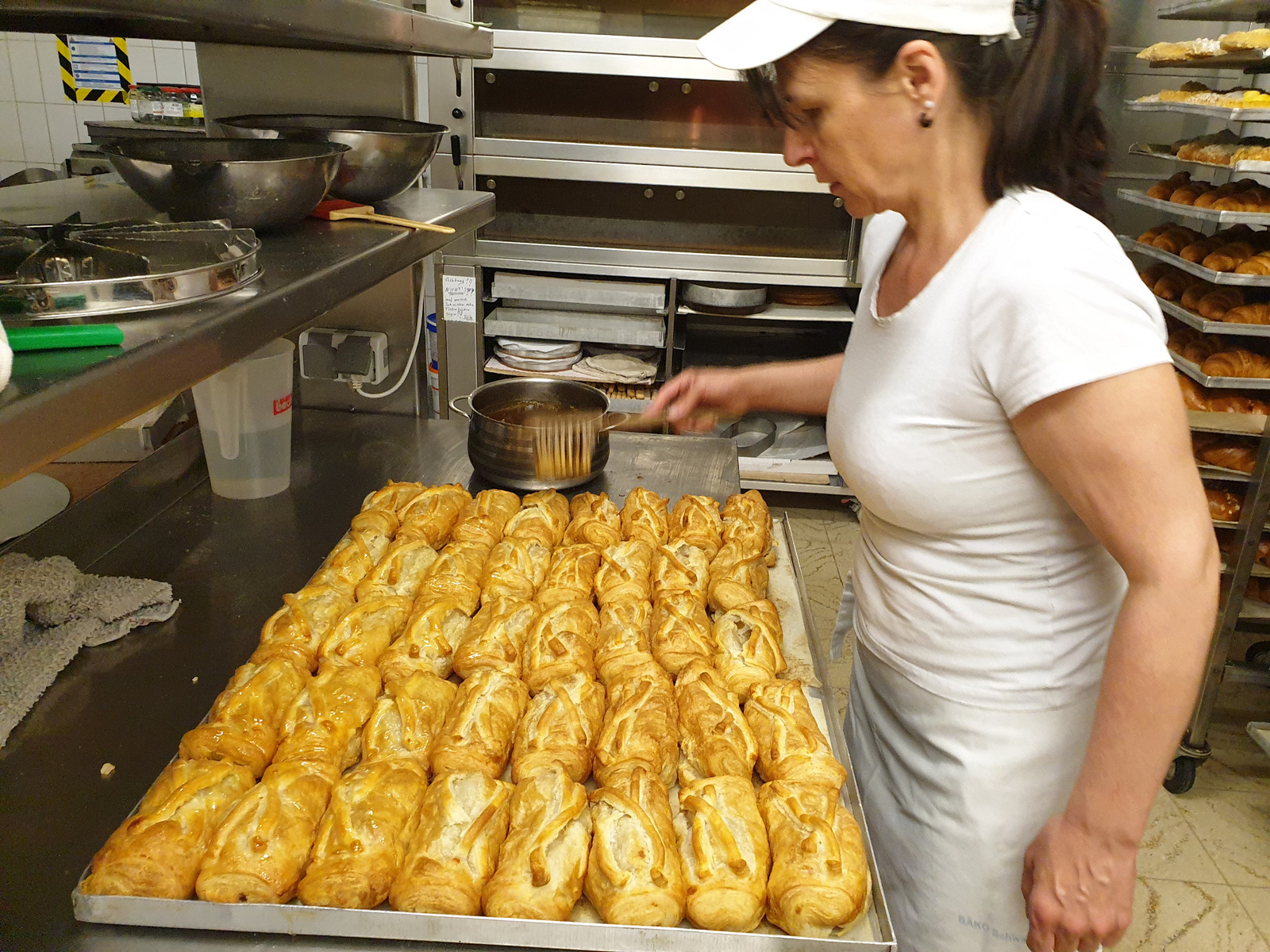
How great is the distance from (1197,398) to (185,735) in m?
3.24

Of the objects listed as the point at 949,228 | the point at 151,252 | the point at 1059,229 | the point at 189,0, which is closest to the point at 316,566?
the point at 151,252

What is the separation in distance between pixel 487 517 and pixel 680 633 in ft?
1.99

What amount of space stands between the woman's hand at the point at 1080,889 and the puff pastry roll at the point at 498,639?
2.75ft

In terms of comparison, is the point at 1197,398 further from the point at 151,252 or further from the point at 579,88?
the point at 151,252

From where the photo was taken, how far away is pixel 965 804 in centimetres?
140

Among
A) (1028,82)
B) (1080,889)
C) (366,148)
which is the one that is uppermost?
(1028,82)

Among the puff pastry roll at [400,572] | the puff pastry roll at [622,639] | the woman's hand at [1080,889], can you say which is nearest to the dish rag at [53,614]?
the puff pastry roll at [400,572]

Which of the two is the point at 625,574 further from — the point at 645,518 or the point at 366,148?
the point at 366,148

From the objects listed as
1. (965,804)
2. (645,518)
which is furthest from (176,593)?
(965,804)

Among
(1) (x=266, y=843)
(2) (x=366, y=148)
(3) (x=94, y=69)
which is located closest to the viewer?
(1) (x=266, y=843)

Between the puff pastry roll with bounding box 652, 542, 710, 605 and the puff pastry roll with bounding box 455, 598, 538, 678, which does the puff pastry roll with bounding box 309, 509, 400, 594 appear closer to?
the puff pastry roll with bounding box 455, 598, 538, 678

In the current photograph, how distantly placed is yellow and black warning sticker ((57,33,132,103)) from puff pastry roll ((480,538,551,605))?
454 centimetres

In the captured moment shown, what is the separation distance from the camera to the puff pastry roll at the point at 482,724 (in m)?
1.36

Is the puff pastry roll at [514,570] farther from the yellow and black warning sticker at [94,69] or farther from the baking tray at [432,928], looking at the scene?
the yellow and black warning sticker at [94,69]
